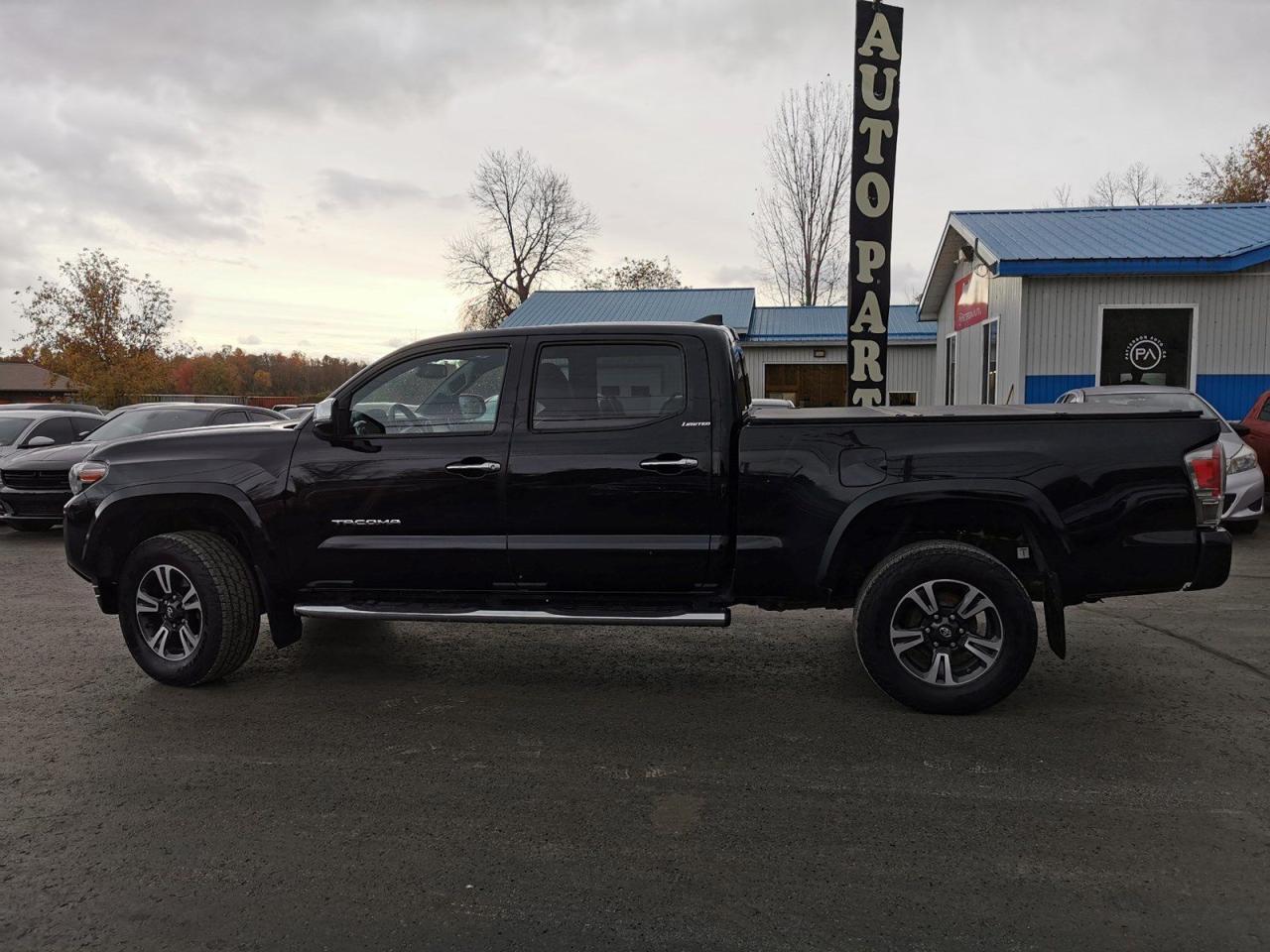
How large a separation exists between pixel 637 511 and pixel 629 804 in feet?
5.11

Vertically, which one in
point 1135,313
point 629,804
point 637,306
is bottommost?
point 629,804

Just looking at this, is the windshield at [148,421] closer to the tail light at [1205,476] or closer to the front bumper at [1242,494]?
the tail light at [1205,476]

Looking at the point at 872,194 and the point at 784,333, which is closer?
the point at 872,194

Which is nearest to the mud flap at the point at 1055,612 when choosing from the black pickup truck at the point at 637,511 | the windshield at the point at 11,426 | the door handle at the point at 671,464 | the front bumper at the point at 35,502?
the black pickup truck at the point at 637,511

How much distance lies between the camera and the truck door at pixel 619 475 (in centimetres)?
458

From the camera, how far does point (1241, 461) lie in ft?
30.9

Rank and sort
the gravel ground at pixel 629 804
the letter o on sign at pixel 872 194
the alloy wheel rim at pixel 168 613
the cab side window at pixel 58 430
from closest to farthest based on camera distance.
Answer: the gravel ground at pixel 629 804, the alloy wheel rim at pixel 168 613, the letter o on sign at pixel 872 194, the cab side window at pixel 58 430

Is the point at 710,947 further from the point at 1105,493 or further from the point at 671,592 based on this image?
the point at 1105,493

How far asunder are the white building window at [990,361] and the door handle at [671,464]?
12.6 meters

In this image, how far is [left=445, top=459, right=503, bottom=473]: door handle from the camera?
4.71m

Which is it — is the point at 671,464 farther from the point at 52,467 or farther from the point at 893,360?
the point at 893,360

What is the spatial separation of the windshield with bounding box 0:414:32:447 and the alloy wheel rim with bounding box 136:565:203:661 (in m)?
10.2

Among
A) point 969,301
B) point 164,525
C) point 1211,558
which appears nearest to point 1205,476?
point 1211,558

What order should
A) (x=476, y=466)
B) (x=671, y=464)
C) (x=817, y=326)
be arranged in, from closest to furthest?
1. (x=671, y=464)
2. (x=476, y=466)
3. (x=817, y=326)
